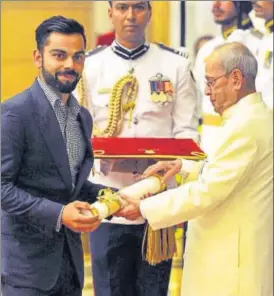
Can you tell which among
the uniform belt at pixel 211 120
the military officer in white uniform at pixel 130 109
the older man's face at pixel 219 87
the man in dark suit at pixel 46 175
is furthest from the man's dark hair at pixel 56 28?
the uniform belt at pixel 211 120

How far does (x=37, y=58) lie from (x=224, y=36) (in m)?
0.45

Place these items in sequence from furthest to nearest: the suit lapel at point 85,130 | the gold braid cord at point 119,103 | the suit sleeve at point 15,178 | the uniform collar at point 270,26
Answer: the uniform collar at point 270,26
the gold braid cord at point 119,103
the suit lapel at point 85,130
the suit sleeve at point 15,178

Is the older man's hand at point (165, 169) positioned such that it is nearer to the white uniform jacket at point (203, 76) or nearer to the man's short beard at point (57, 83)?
the white uniform jacket at point (203, 76)

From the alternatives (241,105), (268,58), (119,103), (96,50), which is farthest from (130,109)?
(268,58)

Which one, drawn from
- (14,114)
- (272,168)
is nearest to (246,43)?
(272,168)

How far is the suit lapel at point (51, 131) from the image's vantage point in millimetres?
1263

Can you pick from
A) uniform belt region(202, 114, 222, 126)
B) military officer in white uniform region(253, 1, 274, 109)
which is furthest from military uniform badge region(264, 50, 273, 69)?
uniform belt region(202, 114, 222, 126)

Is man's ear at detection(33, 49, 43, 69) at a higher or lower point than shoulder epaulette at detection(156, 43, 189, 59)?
lower

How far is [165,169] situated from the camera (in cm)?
140

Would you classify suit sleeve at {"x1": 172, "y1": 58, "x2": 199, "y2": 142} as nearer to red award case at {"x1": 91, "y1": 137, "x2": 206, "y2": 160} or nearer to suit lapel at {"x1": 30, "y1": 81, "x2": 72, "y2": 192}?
red award case at {"x1": 91, "y1": 137, "x2": 206, "y2": 160}

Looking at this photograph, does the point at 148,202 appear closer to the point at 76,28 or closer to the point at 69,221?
the point at 69,221

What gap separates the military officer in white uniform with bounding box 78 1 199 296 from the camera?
4.64 ft

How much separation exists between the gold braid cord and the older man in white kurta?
0.12 meters

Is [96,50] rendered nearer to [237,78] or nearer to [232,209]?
[237,78]
